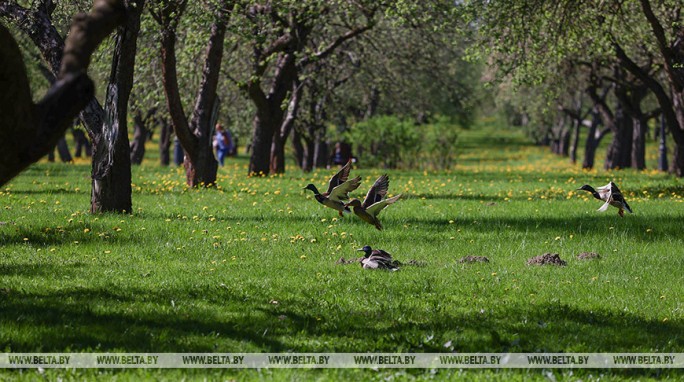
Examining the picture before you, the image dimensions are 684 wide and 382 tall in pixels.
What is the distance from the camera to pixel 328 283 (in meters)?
9.27

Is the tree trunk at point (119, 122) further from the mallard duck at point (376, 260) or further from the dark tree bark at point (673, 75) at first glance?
the dark tree bark at point (673, 75)

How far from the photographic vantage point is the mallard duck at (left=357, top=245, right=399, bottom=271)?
1005cm

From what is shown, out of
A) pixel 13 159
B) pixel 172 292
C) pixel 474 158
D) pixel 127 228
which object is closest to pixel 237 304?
pixel 172 292

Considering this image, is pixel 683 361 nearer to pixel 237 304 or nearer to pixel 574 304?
pixel 574 304

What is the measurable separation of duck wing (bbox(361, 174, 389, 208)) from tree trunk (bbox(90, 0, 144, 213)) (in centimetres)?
551

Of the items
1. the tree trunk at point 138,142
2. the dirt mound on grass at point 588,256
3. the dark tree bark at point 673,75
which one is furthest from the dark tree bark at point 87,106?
the tree trunk at point 138,142

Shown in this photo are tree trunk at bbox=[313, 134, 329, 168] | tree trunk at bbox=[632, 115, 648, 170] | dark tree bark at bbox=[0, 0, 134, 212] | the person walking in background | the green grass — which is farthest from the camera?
tree trunk at bbox=[313, 134, 329, 168]

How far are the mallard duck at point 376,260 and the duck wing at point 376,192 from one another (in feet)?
1.63

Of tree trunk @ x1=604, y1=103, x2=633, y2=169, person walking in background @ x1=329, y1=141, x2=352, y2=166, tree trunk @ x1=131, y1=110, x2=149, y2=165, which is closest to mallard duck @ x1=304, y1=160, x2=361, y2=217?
tree trunk @ x1=604, y1=103, x2=633, y2=169

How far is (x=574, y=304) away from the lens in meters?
8.62

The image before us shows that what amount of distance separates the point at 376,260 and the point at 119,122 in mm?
5811

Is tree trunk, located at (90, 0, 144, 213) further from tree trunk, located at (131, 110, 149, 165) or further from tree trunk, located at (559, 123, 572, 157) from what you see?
tree trunk, located at (559, 123, 572, 157)

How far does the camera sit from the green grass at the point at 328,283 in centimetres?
697

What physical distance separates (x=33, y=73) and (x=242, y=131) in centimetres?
907
